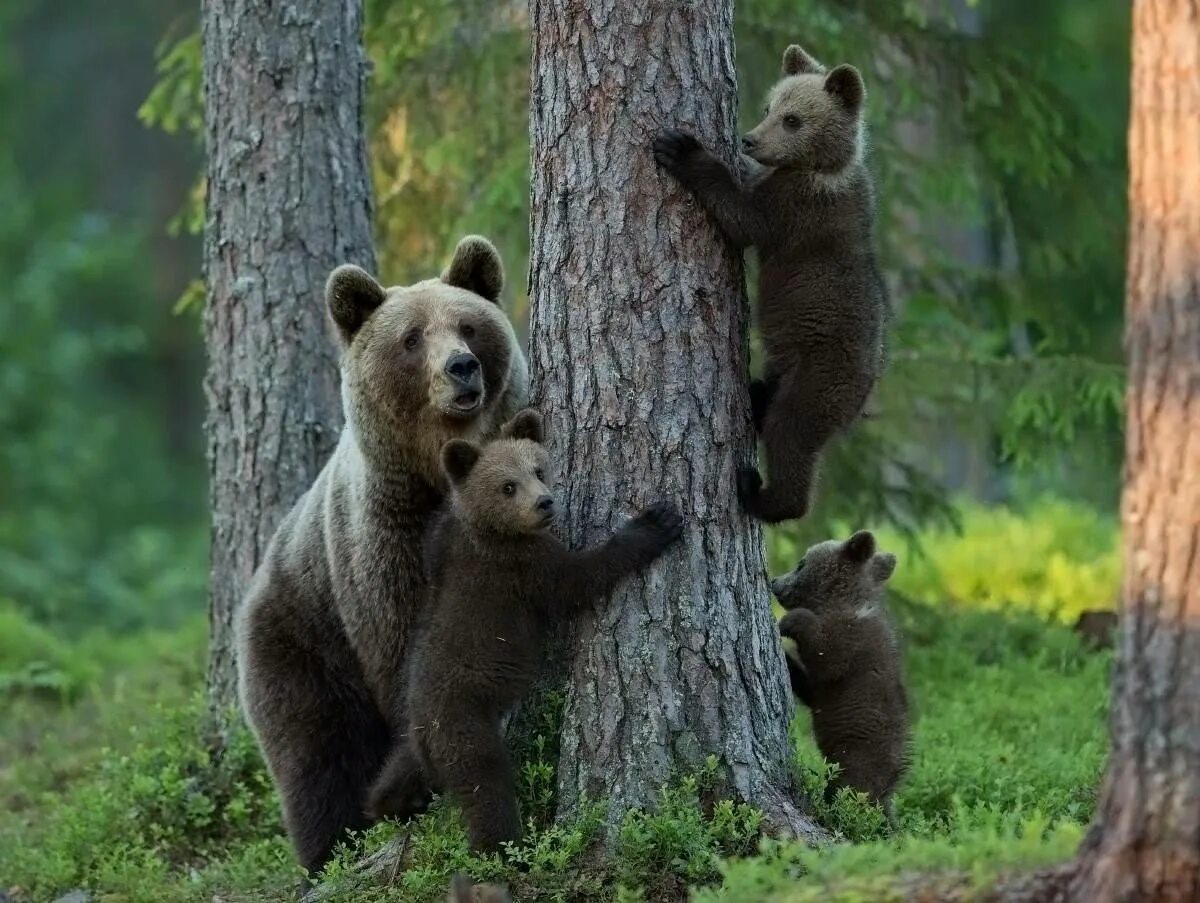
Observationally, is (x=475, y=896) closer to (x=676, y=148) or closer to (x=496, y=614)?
(x=496, y=614)

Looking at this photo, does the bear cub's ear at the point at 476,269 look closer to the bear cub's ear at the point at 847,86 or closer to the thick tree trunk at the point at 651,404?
the thick tree trunk at the point at 651,404

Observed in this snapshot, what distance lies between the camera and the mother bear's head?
6.63m

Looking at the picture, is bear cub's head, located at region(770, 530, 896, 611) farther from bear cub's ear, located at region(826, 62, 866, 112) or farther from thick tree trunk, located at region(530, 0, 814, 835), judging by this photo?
bear cub's ear, located at region(826, 62, 866, 112)

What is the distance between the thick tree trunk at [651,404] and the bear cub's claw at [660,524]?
0.24 feet

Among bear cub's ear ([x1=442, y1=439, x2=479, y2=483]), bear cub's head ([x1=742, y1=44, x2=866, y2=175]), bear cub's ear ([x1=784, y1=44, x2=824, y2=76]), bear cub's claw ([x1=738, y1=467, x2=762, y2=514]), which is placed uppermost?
bear cub's ear ([x1=784, y1=44, x2=824, y2=76])

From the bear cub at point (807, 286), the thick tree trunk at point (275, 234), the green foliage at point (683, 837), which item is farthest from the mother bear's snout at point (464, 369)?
the thick tree trunk at point (275, 234)

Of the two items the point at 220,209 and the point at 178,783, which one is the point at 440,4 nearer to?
the point at 220,209

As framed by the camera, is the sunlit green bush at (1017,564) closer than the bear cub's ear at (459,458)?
No

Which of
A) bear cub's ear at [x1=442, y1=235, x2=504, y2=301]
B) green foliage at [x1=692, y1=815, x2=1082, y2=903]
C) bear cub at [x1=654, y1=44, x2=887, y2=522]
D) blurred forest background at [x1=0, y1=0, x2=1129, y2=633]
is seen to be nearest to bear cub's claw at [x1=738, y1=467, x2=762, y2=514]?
bear cub at [x1=654, y1=44, x2=887, y2=522]

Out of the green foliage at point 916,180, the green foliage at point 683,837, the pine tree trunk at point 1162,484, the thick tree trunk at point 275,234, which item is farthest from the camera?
the green foliage at point 916,180

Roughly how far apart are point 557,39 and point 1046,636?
612cm

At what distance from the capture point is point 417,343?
673 cm

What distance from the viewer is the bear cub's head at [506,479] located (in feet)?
19.4

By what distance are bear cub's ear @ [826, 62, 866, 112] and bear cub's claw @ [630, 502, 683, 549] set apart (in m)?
1.94
